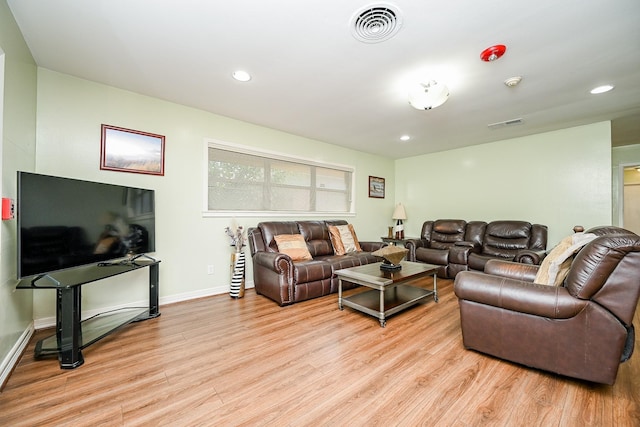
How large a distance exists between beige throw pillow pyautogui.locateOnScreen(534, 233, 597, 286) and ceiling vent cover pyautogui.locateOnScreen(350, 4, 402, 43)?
1928mm

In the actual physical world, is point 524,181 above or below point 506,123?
below

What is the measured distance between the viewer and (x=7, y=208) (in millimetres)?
1661

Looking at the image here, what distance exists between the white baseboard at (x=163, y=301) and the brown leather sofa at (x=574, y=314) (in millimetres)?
2853

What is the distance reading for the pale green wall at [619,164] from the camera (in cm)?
462

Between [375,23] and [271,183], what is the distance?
2652 mm

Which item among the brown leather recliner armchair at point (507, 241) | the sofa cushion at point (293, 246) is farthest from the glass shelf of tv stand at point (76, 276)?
the brown leather recliner armchair at point (507, 241)

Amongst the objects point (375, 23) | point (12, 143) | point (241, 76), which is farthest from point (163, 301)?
point (375, 23)

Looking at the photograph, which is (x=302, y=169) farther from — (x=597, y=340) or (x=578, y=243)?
(x=597, y=340)

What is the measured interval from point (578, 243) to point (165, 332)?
3.30 meters

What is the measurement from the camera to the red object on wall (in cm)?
162

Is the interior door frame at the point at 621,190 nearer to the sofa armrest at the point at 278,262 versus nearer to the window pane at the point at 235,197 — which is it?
the sofa armrest at the point at 278,262

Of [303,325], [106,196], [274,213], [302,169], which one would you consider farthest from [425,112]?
[106,196]

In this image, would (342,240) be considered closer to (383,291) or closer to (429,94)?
(383,291)

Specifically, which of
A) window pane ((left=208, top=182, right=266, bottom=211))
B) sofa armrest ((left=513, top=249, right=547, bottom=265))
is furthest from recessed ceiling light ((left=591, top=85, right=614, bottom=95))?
window pane ((left=208, top=182, right=266, bottom=211))
